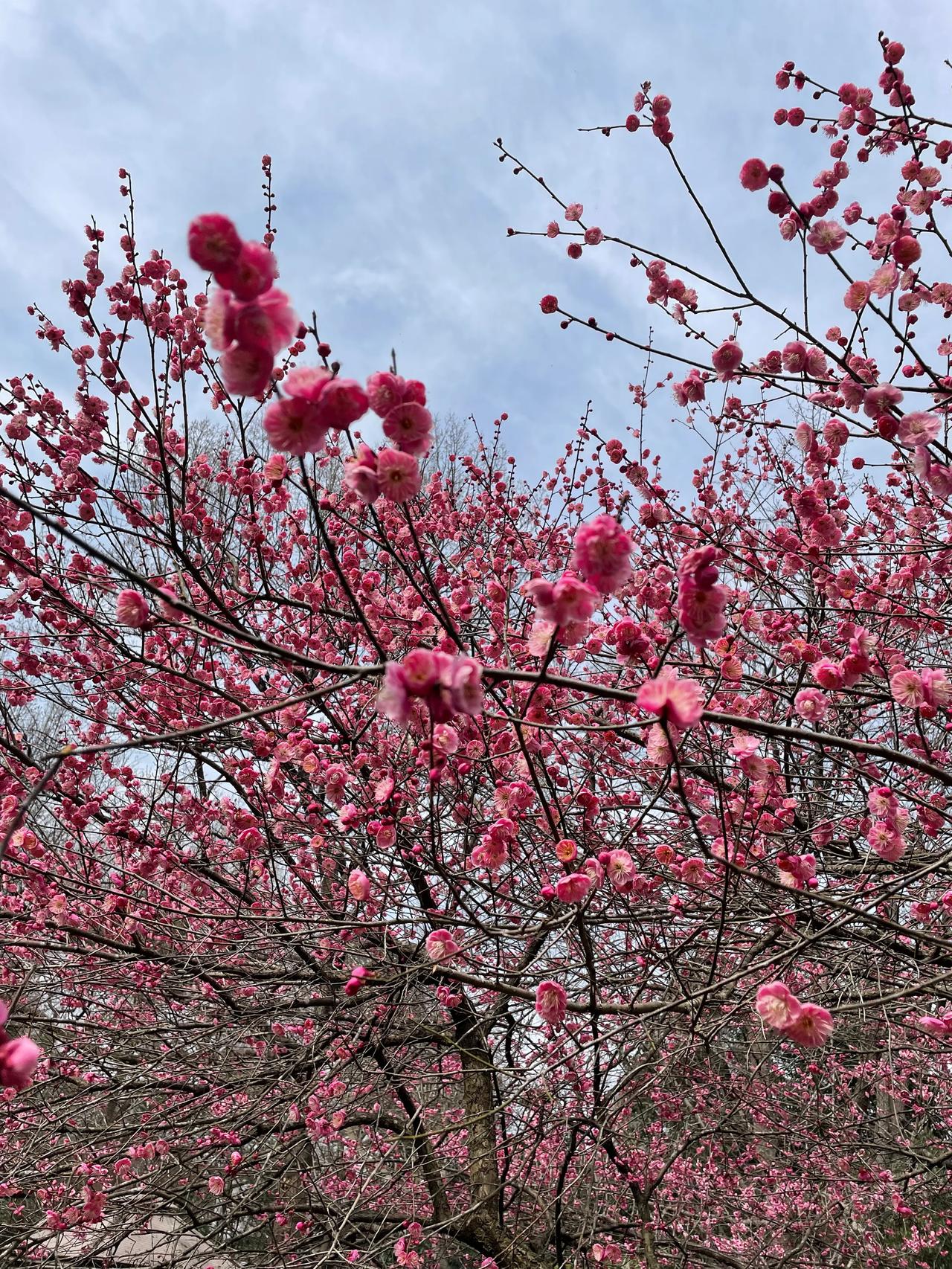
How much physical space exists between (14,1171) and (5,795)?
1.86 m

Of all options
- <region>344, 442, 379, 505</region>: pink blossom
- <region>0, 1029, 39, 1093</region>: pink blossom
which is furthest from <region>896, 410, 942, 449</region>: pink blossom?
<region>0, 1029, 39, 1093</region>: pink blossom

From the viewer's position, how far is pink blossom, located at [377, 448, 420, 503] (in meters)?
1.49

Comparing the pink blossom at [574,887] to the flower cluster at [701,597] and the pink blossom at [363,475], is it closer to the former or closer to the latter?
the flower cluster at [701,597]

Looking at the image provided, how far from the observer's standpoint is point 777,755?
436 centimetres

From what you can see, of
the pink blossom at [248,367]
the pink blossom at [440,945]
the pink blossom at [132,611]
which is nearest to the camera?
the pink blossom at [248,367]

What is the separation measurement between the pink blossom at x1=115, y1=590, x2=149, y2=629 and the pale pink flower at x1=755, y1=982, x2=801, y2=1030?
1.69 metres

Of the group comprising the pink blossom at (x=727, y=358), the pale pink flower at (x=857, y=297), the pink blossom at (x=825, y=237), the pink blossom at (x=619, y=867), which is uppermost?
the pink blossom at (x=825, y=237)

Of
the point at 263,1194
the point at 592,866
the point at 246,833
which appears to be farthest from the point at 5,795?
the point at 263,1194

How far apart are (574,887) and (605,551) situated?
108 centimetres

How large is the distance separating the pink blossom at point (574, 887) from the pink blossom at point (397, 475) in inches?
44.6

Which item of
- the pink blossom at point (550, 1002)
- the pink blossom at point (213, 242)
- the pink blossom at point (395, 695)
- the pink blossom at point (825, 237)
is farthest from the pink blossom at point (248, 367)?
the pink blossom at point (825, 237)

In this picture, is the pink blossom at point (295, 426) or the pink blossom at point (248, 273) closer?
the pink blossom at point (248, 273)

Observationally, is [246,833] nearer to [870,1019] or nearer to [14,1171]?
[14,1171]

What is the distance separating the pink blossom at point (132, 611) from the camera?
1887mm
